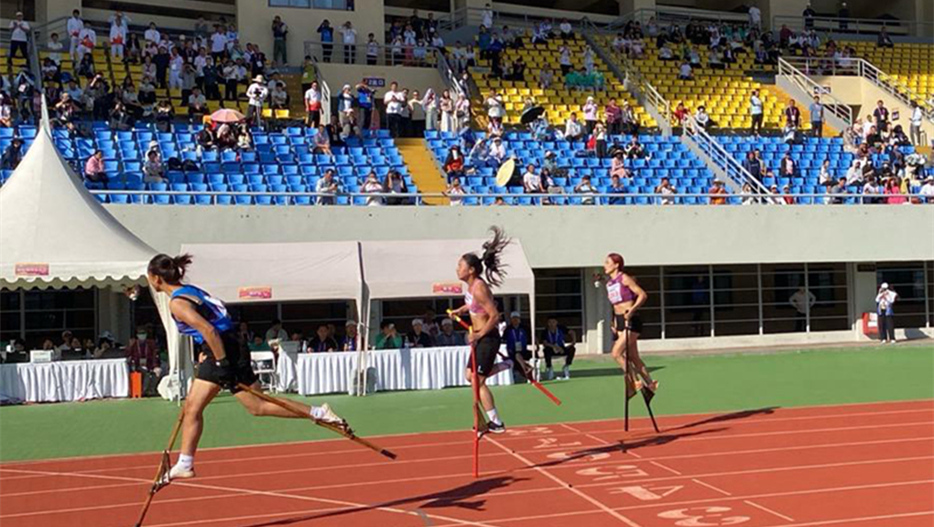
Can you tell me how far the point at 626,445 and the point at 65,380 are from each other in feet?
37.5

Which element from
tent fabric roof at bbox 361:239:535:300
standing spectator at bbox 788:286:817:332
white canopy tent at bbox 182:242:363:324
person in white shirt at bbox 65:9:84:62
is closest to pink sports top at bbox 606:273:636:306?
tent fabric roof at bbox 361:239:535:300

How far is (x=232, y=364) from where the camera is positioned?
855 cm

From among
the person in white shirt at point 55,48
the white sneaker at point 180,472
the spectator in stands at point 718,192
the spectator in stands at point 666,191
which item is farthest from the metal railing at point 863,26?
the white sneaker at point 180,472

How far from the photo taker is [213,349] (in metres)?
8.41

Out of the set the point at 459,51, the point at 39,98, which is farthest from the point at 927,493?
the point at 459,51

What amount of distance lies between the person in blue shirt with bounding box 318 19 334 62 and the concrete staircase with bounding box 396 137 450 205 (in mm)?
6028

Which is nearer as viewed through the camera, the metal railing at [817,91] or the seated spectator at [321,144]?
the seated spectator at [321,144]

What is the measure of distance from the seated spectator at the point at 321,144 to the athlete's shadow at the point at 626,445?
16852 mm

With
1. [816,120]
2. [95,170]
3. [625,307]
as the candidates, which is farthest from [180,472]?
[816,120]

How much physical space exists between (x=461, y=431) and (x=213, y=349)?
19.3 ft

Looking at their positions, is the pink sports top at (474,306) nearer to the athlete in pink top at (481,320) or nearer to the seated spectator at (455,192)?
the athlete in pink top at (481,320)

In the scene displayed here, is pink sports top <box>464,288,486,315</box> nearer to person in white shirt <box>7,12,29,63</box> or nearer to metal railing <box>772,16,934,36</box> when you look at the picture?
person in white shirt <box>7,12,29,63</box>

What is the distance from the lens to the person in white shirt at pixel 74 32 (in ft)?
98.3

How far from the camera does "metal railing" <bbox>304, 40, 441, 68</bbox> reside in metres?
35.2
